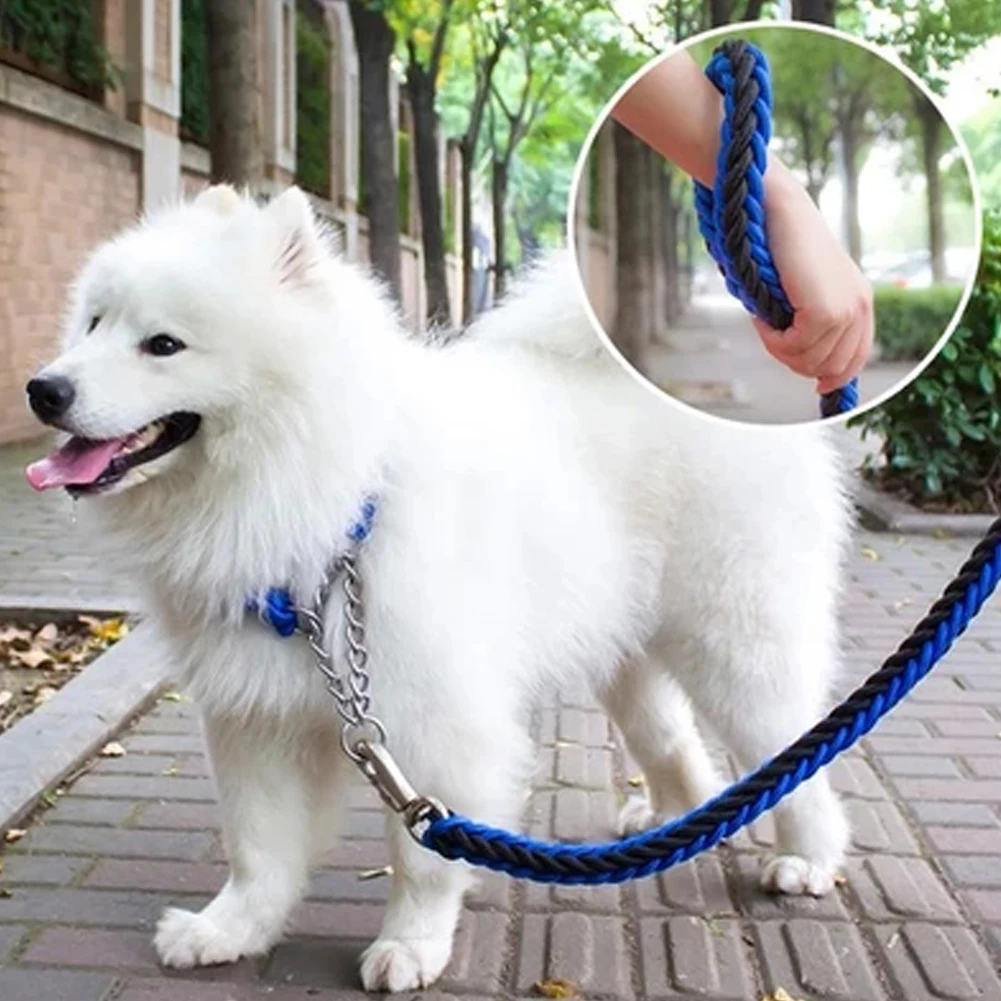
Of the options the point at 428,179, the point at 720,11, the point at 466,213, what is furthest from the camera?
the point at 466,213

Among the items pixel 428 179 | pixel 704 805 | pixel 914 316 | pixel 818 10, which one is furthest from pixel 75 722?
pixel 428 179

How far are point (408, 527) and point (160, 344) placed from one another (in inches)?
24.7

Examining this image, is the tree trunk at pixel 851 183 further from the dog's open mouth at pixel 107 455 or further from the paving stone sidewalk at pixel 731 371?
the dog's open mouth at pixel 107 455

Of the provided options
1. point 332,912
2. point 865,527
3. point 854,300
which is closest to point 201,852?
point 332,912

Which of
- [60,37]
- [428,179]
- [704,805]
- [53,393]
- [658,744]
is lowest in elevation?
[658,744]

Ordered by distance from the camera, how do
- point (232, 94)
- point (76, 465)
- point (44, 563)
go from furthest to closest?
1. point (232, 94)
2. point (44, 563)
3. point (76, 465)

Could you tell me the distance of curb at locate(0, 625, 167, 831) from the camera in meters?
3.94

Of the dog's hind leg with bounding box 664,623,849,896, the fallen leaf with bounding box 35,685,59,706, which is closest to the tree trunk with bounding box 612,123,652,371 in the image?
the dog's hind leg with bounding box 664,623,849,896

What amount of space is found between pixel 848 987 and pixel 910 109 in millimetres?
1992

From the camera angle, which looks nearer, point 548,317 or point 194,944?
point 194,944

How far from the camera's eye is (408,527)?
2936mm

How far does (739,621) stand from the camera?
344cm

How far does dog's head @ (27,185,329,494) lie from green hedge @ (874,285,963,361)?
1.26 meters

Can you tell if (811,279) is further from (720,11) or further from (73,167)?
(73,167)
